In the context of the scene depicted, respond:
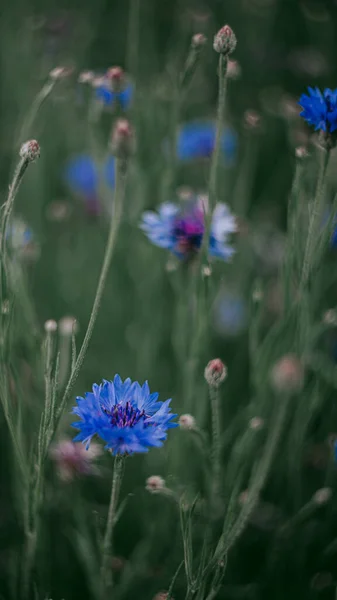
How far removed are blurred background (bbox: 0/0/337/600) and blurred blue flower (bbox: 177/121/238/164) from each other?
1cm

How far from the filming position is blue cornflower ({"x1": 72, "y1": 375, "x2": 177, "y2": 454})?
62cm

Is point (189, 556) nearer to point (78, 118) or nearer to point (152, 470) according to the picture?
point (152, 470)

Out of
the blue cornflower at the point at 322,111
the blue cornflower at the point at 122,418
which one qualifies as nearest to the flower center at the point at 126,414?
the blue cornflower at the point at 122,418

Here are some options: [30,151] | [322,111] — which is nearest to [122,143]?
[30,151]

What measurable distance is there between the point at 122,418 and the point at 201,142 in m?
1.02

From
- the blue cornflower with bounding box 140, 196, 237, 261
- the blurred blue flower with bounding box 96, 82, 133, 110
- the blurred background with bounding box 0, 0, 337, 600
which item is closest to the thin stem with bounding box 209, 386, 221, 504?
the blurred background with bounding box 0, 0, 337, 600

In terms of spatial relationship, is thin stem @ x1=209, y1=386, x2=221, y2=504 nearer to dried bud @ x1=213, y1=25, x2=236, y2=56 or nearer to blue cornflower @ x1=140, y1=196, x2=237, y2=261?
blue cornflower @ x1=140, y1=196, x2=237, y2=261

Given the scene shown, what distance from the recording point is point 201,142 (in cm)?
154

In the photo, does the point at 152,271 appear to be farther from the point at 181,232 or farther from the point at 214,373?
the point at 214,373

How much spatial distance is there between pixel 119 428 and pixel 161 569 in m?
0.41

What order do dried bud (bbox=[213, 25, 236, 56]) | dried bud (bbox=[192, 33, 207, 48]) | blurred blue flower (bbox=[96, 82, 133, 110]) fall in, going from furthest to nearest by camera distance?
blurred blue flower (bbox=[96, 82, 133, 110])
dried bud (bbox=[192, 33, 207, 48])
dried bud (bbox=[213, 25, 236, 56])

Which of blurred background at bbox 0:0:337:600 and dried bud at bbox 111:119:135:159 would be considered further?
blurred background at bbox 0:0:337:600

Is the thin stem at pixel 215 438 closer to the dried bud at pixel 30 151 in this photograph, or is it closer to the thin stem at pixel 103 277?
the thin stem at pixel 103 277

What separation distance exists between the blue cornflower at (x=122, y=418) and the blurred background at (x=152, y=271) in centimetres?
11
